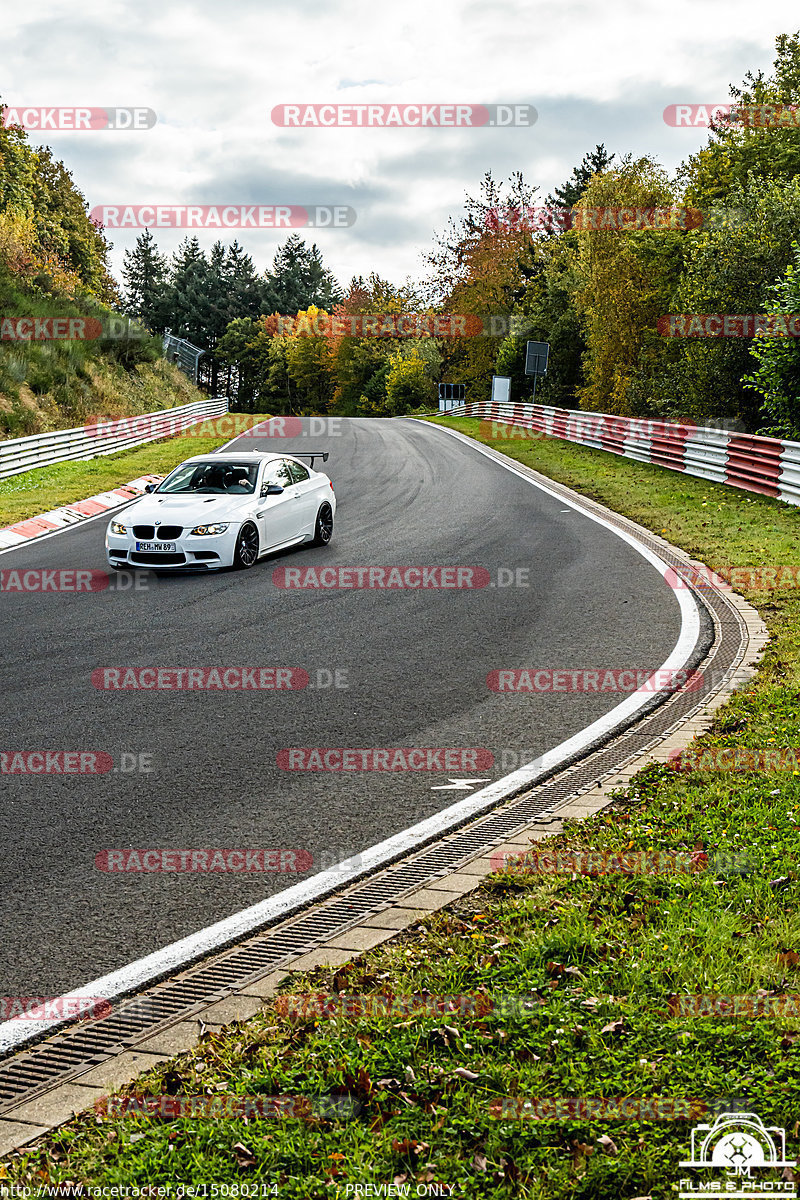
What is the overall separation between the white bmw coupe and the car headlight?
0.04 ft

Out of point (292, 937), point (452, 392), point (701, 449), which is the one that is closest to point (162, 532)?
point (292, 937)

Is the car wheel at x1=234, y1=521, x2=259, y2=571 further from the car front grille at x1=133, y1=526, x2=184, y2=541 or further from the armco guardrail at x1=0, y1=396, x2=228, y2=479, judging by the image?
the armco guardrail at x1=0, y1=396, x2=228, y2=479

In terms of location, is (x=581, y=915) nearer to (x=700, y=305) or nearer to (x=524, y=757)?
(x=524, y=757)

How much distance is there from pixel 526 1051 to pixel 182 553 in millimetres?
10483

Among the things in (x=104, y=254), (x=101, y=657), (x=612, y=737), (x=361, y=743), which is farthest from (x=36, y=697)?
(x=104, y=254)

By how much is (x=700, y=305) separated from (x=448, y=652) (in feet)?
69.3

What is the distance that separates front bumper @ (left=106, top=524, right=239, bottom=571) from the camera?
13242 millimetres

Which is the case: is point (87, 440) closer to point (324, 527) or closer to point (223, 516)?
point (324, 527)

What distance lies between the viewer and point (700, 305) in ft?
90.0

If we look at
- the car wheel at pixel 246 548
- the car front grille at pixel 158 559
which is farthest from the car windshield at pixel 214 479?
the car front grille at pixel 158 559

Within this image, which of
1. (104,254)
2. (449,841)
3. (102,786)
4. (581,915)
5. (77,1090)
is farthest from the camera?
(104,254)

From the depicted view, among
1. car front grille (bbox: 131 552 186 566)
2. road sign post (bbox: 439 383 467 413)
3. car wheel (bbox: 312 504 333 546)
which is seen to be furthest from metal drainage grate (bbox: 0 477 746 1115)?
road sign post (bbox: 439 383 467 413)

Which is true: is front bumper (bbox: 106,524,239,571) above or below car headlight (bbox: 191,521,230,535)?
below

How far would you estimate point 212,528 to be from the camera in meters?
13.4
